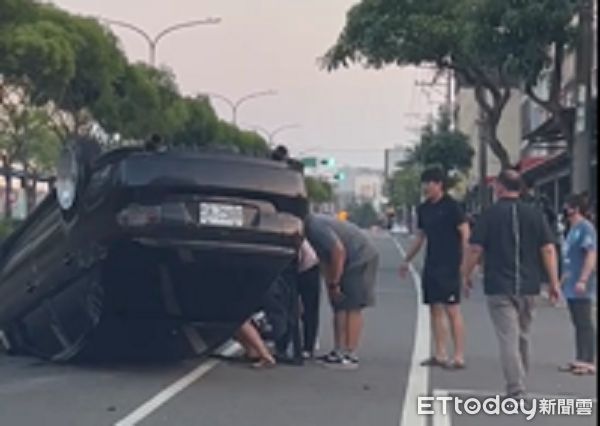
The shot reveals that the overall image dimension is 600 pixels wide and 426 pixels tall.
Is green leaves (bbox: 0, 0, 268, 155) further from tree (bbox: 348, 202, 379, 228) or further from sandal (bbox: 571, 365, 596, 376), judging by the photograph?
tree (bbox: 348, 202, 379, 228)

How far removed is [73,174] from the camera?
12.1 metres

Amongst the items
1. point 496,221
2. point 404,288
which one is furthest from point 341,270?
point 404,288

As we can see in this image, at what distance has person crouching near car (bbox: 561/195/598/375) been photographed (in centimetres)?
1270

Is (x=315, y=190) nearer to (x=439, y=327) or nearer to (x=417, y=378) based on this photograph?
(x=439, y=327)

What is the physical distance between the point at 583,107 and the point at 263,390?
12.7 metres

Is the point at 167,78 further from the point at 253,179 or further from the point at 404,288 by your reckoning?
the point at 253,179

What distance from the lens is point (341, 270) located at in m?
12.7

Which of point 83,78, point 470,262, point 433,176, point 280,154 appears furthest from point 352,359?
point 83,78

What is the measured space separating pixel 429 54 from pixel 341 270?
22.2 m

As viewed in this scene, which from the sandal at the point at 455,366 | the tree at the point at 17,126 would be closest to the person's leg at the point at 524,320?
the sandal at the point at 455,366

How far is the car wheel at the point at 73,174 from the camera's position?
12.0m

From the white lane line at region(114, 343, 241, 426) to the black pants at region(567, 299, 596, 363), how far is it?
10.2 feet

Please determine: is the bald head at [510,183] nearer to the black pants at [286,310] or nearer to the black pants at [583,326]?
the black pants at [583,326]

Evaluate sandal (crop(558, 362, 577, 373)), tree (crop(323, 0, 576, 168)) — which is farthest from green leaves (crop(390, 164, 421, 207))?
sandal (crop(558, 362, 577, 373))
